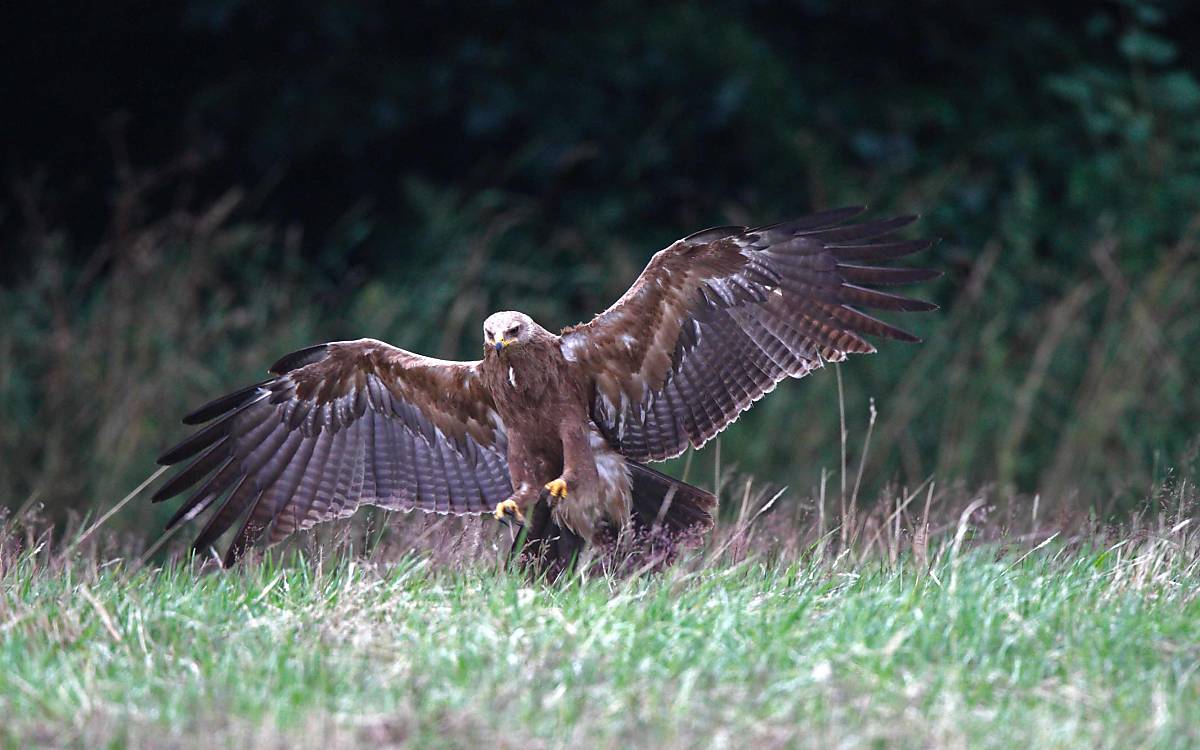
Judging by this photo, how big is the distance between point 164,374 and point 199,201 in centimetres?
340

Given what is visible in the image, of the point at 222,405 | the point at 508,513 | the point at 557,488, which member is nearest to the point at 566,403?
the point at 557,488

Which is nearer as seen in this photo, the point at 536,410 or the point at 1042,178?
the point at 536,410

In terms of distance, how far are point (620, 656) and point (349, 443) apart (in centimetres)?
281

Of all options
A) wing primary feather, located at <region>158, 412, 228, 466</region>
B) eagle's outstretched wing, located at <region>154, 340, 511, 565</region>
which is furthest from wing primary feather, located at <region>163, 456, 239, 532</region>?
wing primary feather, located at <region>158, 412, 228, 466</region>

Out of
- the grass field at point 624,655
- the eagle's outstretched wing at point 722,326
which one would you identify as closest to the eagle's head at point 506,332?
the eagle's outstretched wing at point 722,326

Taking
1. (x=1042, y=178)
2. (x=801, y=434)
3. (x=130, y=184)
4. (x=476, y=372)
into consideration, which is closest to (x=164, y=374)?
(x=130, y=184)

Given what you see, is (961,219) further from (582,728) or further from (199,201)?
(582,728)

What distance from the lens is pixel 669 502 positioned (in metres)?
5.45

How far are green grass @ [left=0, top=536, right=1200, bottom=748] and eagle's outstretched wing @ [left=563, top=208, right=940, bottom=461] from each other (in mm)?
1058

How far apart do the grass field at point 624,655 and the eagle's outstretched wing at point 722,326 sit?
3.28 ft

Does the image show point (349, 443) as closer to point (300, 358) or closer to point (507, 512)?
point (300, 358)

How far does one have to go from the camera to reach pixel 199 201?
11320mm

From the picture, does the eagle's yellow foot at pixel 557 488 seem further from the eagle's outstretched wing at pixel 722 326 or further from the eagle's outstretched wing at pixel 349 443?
the eagle's outstretched wing at pixel 349 443

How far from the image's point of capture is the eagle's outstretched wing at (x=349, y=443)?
20.0ft
